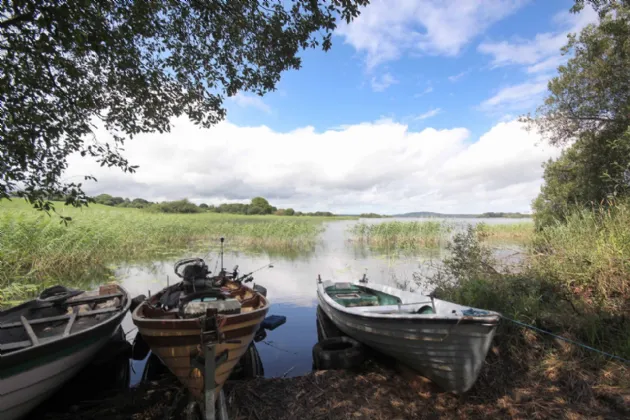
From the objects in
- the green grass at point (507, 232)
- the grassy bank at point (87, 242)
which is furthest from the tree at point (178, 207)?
the green grass at point (507, 232)

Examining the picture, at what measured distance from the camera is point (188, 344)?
3.47 m

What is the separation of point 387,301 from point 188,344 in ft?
15.5

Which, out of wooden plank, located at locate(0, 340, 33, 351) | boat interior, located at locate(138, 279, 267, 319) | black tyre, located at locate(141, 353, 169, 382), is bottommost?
black tyre, located at locate(141, 353, 169, 382)

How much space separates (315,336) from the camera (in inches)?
288

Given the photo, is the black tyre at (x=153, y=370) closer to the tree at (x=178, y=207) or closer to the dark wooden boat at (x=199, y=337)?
the dark wooden boat at (x=199, y=337)

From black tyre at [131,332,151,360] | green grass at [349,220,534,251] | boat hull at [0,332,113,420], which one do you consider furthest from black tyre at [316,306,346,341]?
green grass at [349,220,534,251]

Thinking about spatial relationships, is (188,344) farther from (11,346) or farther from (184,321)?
(11,346)

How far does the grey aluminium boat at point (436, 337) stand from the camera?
363 cm

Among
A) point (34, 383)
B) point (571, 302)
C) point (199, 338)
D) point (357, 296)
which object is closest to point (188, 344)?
point (199, 338)

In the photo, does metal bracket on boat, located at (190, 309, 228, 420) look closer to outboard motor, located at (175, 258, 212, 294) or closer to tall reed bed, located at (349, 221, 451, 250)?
outboard motor, located at (175, 258, 212, 294)

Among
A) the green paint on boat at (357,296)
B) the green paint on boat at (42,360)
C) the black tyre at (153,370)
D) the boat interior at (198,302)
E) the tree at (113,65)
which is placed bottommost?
the black tyre at (153,370)

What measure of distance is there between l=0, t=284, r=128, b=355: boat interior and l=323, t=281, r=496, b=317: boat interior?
4377mm

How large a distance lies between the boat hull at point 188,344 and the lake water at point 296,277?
2.31 meters

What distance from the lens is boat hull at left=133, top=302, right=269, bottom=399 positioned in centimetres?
344
